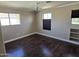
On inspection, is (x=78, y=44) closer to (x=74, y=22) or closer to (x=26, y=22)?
(x=74, y=22)

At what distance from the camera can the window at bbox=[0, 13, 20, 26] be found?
3.34 meters

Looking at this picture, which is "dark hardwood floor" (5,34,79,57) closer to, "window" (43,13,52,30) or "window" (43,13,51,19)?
"window" (43,13,52,30)

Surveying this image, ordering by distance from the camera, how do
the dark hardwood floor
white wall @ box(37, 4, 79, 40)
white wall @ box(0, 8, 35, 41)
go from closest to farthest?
the dark hardwood floor < white wall @ box(37, 4, 79, 40) < white wall @ box(0, 8, 35, 41)

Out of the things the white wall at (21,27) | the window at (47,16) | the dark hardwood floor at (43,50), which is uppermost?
the window at (47,16)

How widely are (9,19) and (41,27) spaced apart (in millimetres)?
2262

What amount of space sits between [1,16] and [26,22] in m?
1.67

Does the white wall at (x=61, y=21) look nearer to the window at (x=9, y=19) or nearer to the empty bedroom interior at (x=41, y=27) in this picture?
the empty bedroom interior at (x=41, y=27)

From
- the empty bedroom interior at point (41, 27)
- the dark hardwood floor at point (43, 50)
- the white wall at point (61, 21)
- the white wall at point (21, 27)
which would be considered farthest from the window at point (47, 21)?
the dark hardwood floor at point (43, 50)

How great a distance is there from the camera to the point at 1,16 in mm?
3279

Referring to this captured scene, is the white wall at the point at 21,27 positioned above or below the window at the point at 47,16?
below

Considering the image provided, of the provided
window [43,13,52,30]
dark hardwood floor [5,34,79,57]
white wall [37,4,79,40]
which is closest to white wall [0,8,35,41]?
dark hardwood floor [5,34,79,57]

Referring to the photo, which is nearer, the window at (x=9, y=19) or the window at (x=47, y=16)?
the window at (x=9, y=19)

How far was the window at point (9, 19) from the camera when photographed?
11.0 feet

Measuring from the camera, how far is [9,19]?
3.60 m
